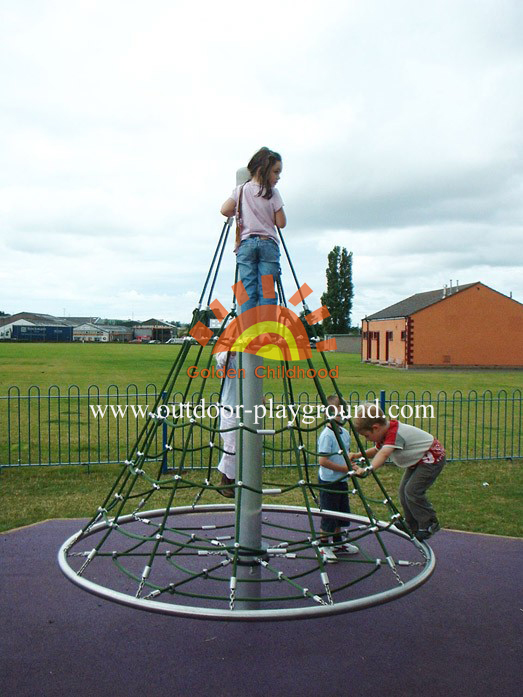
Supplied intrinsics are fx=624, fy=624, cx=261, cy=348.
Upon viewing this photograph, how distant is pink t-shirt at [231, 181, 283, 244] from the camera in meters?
4.55

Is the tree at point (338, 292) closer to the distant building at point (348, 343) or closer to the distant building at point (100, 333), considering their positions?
the distant building at point (348, 343)

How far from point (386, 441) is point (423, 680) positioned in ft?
5.64

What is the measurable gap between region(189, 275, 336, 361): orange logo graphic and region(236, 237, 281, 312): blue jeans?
0.05 m

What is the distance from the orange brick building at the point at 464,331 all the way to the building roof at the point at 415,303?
221 mm

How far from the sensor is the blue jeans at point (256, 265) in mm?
4555

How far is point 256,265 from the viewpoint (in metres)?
4.60

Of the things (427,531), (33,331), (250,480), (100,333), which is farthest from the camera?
(100,333)

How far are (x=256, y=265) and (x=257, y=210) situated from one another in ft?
1.31

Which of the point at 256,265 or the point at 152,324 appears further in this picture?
the point at 152,324

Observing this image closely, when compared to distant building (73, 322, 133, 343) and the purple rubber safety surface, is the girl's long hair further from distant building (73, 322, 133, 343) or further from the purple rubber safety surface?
distant building (73, 322, 133, 343)

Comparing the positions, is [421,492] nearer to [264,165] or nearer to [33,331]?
[264,165]

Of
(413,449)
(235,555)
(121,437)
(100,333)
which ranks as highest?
(100,333)

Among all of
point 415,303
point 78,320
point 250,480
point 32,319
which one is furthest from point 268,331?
point 78,320

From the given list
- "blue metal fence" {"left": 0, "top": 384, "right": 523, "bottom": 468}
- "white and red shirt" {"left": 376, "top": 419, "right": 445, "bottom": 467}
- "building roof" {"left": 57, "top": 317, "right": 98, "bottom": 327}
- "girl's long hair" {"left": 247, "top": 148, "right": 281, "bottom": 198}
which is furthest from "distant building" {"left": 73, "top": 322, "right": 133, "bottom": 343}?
"girl's long hair" {"left": 247, "top": 148, "right": 281, "bottom": 198}
